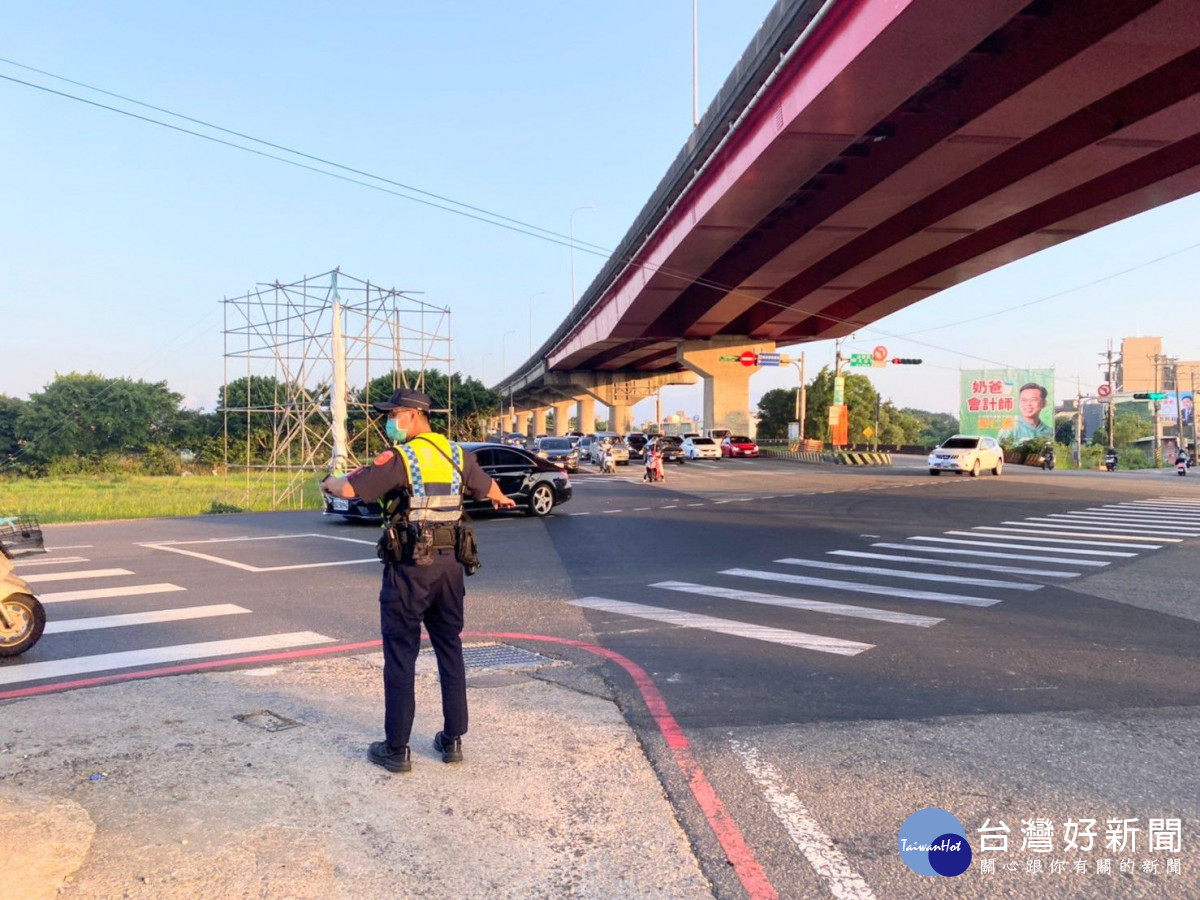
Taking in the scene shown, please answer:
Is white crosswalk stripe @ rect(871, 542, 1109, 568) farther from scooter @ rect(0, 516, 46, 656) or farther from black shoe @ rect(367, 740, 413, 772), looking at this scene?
scooter @ rect(0, 516, 46, 656)

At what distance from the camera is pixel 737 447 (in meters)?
56.1

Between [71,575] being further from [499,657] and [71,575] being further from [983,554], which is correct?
[983,554]

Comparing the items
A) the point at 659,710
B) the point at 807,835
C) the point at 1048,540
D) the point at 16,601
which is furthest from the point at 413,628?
the point at 1048,540

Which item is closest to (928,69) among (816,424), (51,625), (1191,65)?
(1191,65)

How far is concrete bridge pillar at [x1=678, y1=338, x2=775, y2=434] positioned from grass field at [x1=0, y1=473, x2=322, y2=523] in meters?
29.1

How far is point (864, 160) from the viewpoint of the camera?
79.4 ft

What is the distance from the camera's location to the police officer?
4590mm

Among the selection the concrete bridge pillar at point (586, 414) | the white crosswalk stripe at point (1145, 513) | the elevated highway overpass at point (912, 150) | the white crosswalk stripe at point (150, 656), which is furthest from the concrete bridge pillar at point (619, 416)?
the white crosswalk stripe at point (150, 656)

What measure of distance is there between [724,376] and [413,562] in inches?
2134

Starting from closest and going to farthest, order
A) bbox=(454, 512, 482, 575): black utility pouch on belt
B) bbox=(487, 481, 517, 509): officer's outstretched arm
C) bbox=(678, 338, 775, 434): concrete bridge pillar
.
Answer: bbox=(454, 512, 482, 575): black utility pouch on belt
bbox=(487, 481, 517, 509): officer's outstretched arm
bbox=(678, 338, 775, 434): concrete bridge pillar

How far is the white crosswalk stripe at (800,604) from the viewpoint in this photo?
8.58 m

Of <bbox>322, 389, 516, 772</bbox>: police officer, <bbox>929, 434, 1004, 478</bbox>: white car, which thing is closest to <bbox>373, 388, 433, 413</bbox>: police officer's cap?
<bbox>322, 389, 516, 772</bbox>: police officer

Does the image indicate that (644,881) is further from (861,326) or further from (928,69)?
(861,326)

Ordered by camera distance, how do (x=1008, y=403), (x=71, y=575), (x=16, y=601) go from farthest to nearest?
(x=1008, y=403)
(x=71, y=575)
(x=16, y=601)
